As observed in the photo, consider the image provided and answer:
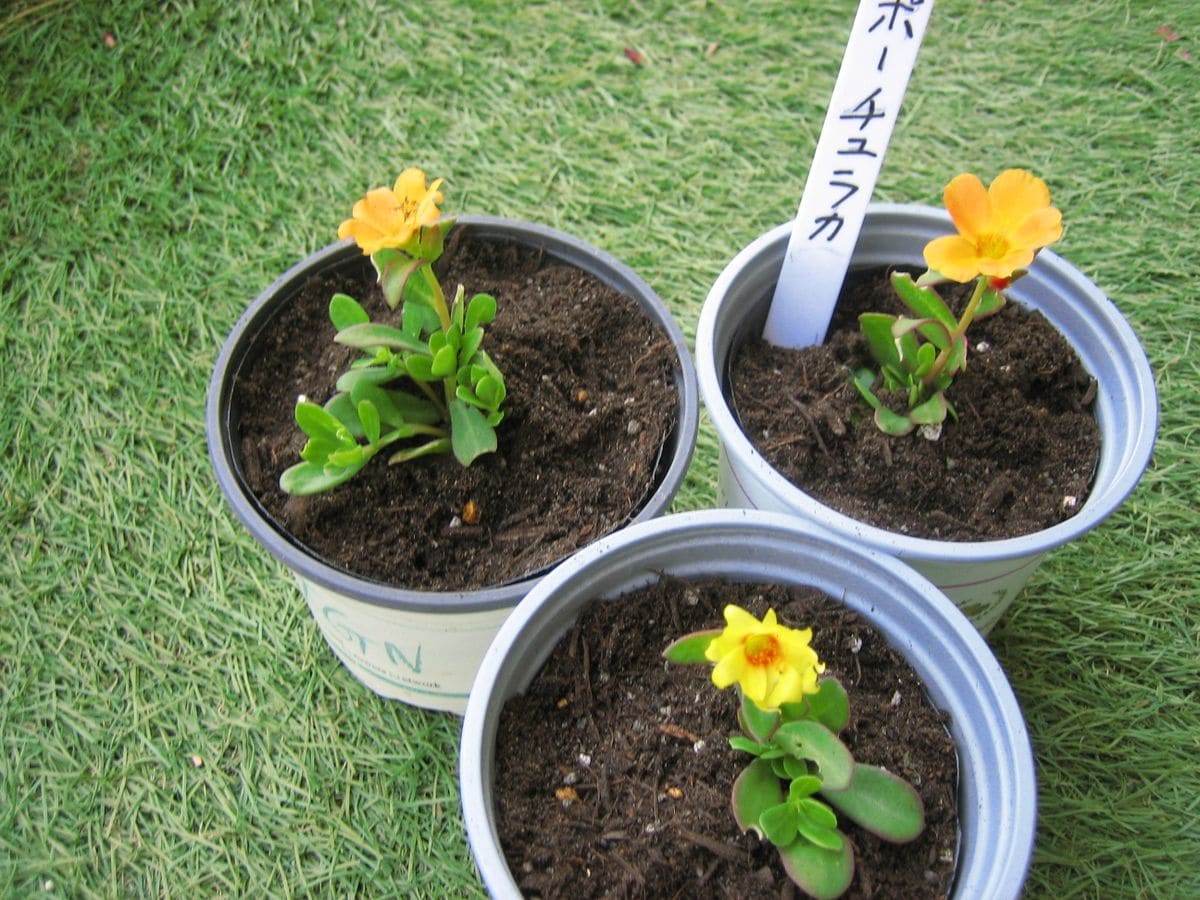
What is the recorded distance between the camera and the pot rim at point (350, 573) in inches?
43.4

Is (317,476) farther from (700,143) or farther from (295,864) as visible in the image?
(700,143)

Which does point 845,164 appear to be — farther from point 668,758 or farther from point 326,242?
point 326,242

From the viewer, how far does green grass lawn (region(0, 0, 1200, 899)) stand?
1.33 m

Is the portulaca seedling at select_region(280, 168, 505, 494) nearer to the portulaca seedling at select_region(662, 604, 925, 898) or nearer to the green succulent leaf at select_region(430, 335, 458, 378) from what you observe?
the green succulent leaf at select_region(430, 335, 458, 378)

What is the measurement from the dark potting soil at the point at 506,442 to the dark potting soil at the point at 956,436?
5.6 inches

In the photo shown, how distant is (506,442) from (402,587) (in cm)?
21

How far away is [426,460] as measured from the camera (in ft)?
3.99

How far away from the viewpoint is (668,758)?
995 mm

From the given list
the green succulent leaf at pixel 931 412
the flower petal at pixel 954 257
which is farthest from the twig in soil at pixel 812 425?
the flower petal at pixel 954 257

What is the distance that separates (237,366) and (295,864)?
0.62 meters

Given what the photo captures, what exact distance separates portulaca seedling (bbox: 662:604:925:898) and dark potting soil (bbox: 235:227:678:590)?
33 centimetres

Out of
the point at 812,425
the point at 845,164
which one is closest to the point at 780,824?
the point at 812,425

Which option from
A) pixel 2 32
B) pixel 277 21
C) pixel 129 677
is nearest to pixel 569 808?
pixel 129 677

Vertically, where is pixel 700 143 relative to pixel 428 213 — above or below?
below
